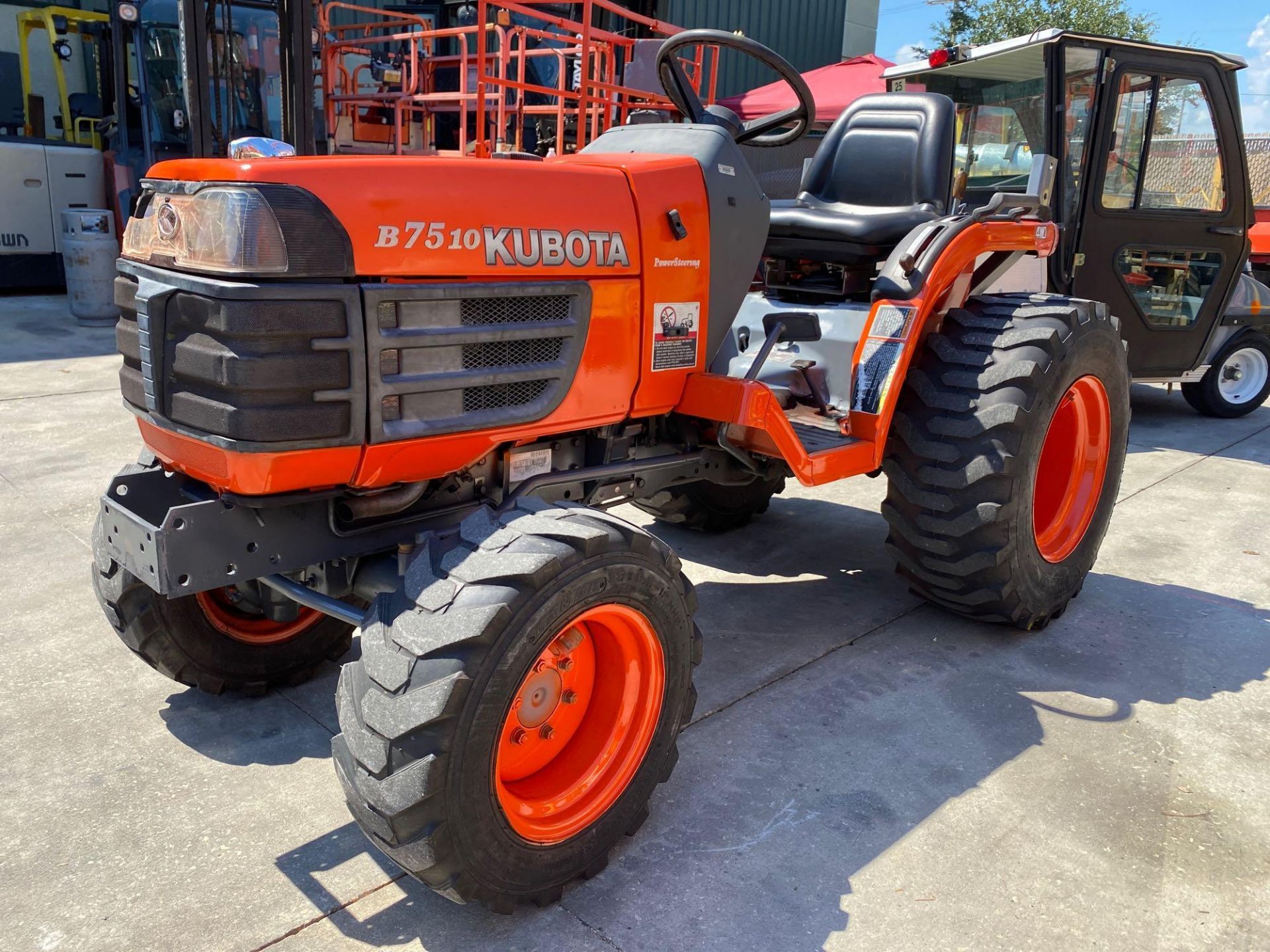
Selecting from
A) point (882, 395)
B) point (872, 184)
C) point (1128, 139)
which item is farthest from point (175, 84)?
point (882, 395)

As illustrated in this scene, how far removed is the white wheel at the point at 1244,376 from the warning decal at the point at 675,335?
6.34 m

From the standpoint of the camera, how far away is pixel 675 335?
2854mm

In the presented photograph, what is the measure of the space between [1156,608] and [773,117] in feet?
7.95

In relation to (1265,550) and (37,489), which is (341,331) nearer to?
(37,489)

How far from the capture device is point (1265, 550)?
4.73 m

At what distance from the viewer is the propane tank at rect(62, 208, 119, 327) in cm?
866

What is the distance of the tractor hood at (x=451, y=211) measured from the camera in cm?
207

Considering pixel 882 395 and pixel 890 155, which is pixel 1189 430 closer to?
pixel 890 155

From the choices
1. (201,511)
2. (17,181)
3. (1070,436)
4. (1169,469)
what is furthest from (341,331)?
(17,181)

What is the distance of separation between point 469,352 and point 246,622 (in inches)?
49.7

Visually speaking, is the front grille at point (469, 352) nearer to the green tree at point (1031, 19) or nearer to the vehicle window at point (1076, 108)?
the vehicle window at point (1076, 108)

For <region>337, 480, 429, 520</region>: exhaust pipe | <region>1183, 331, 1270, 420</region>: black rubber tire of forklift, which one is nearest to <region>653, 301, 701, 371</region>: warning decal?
<region>337, 480, 429, 520</region>: exhaust pipe

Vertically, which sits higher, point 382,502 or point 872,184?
point 872,184

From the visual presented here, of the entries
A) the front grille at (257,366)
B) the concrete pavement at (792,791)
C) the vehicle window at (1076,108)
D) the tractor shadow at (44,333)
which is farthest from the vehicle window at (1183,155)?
the tractor shadow at (44,333)
